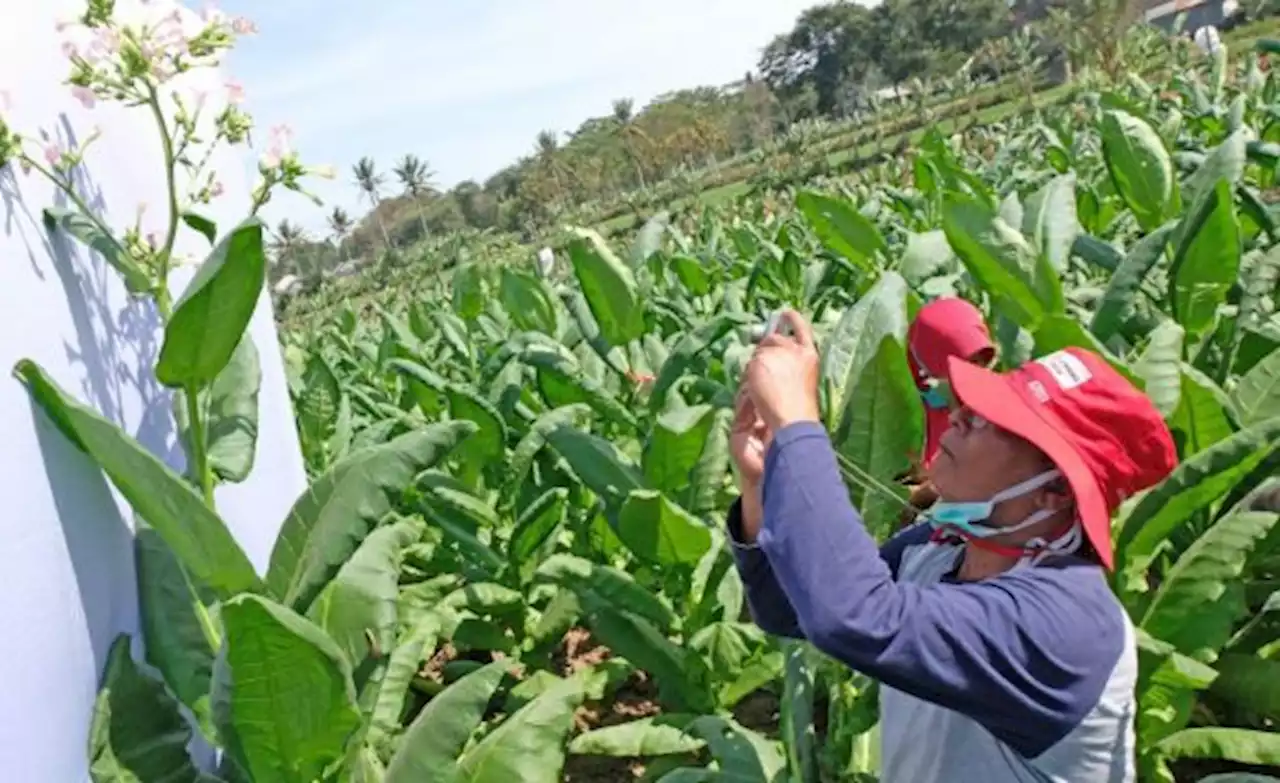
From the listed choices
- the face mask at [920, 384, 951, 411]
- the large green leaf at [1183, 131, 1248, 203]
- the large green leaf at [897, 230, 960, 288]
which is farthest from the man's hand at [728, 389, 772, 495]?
the large green leaf at [897, 230, 960, 288]

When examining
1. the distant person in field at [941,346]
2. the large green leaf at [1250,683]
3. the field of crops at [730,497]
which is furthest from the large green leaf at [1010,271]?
the large green leaf at [1250,683]

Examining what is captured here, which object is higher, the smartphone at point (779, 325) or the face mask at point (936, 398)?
the smartphone at point (779, 325)

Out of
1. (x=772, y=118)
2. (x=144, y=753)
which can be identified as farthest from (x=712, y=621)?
(x=772, y=118)

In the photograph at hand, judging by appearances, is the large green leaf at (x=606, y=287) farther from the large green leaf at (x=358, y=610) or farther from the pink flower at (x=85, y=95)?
the pink flower at (x=85, y=95)

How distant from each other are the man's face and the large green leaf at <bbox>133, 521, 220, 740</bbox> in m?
1.29

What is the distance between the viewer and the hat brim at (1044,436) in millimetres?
1541

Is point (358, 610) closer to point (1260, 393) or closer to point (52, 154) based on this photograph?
point (52, 154)

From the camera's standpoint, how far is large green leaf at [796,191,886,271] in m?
4.31

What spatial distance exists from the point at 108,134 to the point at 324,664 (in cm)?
127

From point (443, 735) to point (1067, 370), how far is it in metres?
1.18

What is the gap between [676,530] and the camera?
293 centimetres

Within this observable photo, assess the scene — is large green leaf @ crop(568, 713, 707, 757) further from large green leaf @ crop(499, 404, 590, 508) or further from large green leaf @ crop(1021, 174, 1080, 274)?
large green leaf @ crop(1021, 174, 1080, 274)

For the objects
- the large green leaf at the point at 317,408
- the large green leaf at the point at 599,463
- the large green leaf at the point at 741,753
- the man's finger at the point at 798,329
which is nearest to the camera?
A: the man's finger at the point at 798,329

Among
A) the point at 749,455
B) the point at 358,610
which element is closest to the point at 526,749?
the point at 358,610
